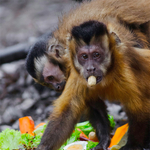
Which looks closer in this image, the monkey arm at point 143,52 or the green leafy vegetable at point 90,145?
the monkey arm at point 143,52

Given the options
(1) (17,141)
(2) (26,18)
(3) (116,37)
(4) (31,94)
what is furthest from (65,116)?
(2) (26,18)

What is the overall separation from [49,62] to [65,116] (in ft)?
3.59

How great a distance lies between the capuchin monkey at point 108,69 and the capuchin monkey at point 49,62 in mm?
506

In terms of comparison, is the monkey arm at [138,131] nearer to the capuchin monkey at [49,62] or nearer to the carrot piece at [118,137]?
the carrot piece at [118,137]

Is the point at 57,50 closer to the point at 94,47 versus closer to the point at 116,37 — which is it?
the point at 94,47

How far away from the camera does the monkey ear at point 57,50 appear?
14.8ft

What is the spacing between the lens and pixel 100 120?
4.54 metres

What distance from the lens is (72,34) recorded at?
367 cm

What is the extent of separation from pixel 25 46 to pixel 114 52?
4147 millimetres

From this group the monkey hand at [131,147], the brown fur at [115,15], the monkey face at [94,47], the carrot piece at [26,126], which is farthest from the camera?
the carrot piece at [26,126]

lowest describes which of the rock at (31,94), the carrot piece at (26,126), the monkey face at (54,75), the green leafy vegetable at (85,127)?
the rock at (31,94)

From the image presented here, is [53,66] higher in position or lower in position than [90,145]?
higher

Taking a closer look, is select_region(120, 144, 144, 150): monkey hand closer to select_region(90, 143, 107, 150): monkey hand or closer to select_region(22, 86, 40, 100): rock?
select_region(90, 143, 107, 150): monkey hand

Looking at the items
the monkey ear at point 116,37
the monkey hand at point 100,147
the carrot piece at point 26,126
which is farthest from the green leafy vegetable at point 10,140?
the monkey ear at point 116,37
